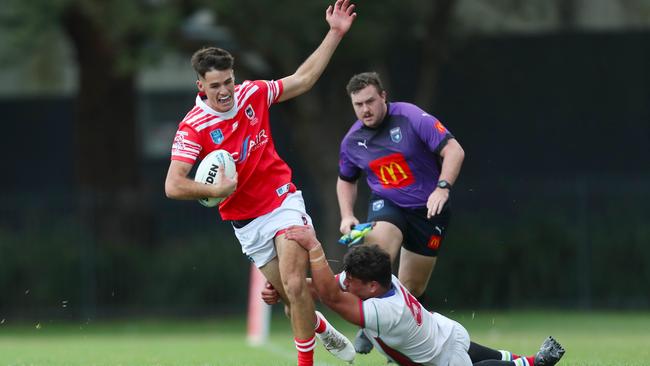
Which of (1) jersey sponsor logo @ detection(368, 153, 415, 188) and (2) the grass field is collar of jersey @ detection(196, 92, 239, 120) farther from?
(2) the grass field

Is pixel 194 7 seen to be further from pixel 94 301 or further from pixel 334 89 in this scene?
pixel 94 301

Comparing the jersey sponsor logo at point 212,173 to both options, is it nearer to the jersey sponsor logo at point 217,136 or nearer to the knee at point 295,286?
the jersey sponsor logo at point 217,136

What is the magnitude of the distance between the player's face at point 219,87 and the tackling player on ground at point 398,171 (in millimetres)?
1464

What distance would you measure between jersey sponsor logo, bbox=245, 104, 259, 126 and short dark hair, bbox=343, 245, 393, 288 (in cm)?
146

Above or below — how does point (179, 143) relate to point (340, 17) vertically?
below

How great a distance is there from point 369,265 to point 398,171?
2314mm

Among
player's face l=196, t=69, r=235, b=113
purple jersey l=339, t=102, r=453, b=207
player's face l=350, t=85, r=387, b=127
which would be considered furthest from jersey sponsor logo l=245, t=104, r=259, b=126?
purple jersey l=339, t=102, r=453, b=207

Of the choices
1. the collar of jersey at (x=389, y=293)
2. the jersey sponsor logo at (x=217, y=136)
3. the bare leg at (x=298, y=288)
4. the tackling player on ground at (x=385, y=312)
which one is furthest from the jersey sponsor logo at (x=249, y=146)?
the collar of jersey at (x=389, y=293)

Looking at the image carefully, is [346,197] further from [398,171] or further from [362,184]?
[362,184]

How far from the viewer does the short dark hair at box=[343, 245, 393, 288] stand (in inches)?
320

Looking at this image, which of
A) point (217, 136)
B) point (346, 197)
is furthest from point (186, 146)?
point (346, 197)

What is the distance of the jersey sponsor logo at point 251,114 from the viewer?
905 centimetres

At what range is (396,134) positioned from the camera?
1023 centimetres

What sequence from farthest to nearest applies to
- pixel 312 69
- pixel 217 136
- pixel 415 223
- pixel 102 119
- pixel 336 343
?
pixel 102 119 < pixel 415 223 < pixel 312 69 < pixel 336 343 < pixel 217 136
